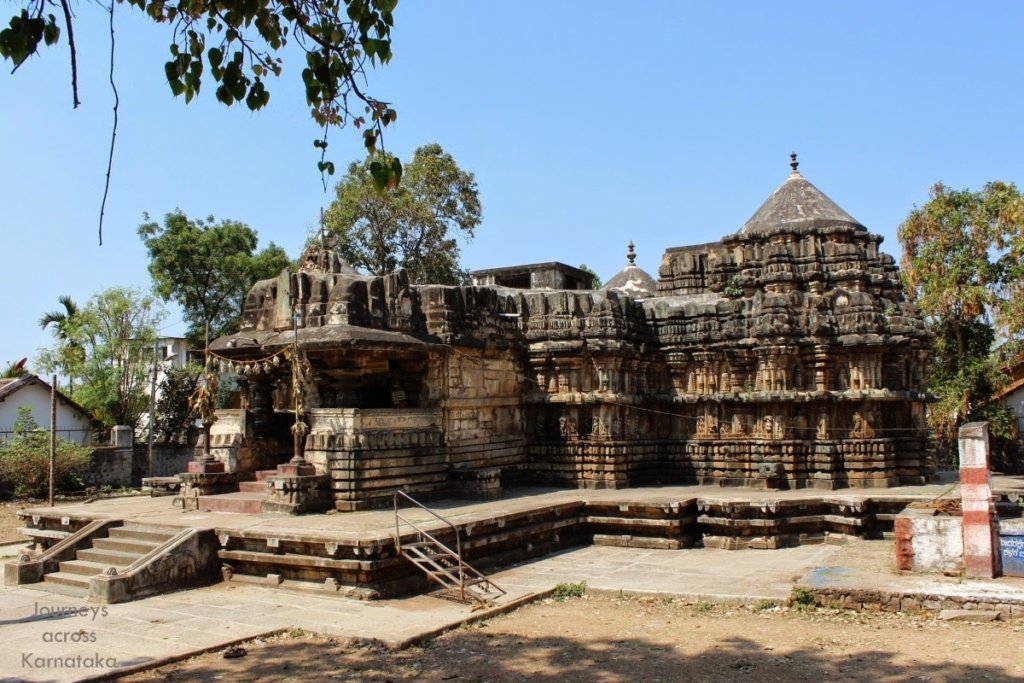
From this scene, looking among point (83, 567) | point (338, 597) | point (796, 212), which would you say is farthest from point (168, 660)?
point (796, 212)

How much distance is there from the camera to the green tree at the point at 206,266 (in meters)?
32.8

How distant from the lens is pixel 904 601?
407 inches

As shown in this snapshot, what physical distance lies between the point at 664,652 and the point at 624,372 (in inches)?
396

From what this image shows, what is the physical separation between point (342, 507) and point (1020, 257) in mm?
21499

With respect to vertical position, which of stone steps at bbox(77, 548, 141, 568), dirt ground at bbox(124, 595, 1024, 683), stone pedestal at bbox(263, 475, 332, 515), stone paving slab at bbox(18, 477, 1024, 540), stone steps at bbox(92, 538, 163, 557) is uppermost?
stone pedestal at bbox(263, 475, 332, 515)

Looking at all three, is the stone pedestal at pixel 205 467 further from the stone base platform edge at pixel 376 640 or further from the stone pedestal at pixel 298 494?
the stone base platform edge at pixel 376 640

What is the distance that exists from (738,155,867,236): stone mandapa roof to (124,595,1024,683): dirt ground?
36.8 feet

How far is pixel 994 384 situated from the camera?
88.1 ft

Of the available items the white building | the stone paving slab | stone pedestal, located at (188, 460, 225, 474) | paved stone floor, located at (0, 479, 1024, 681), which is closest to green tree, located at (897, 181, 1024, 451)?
the stone paving slab

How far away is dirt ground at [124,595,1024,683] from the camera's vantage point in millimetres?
8180

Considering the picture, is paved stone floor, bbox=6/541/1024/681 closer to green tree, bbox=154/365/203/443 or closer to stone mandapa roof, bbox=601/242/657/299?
stone mandapa roof, bbox=601/242/657/299

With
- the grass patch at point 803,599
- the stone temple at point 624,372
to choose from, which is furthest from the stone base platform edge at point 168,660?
the grass patch at point 803,599

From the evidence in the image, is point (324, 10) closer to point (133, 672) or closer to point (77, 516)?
point (133, 672)

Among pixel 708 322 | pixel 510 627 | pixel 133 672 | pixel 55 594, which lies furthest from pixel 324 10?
pixel 708 322
